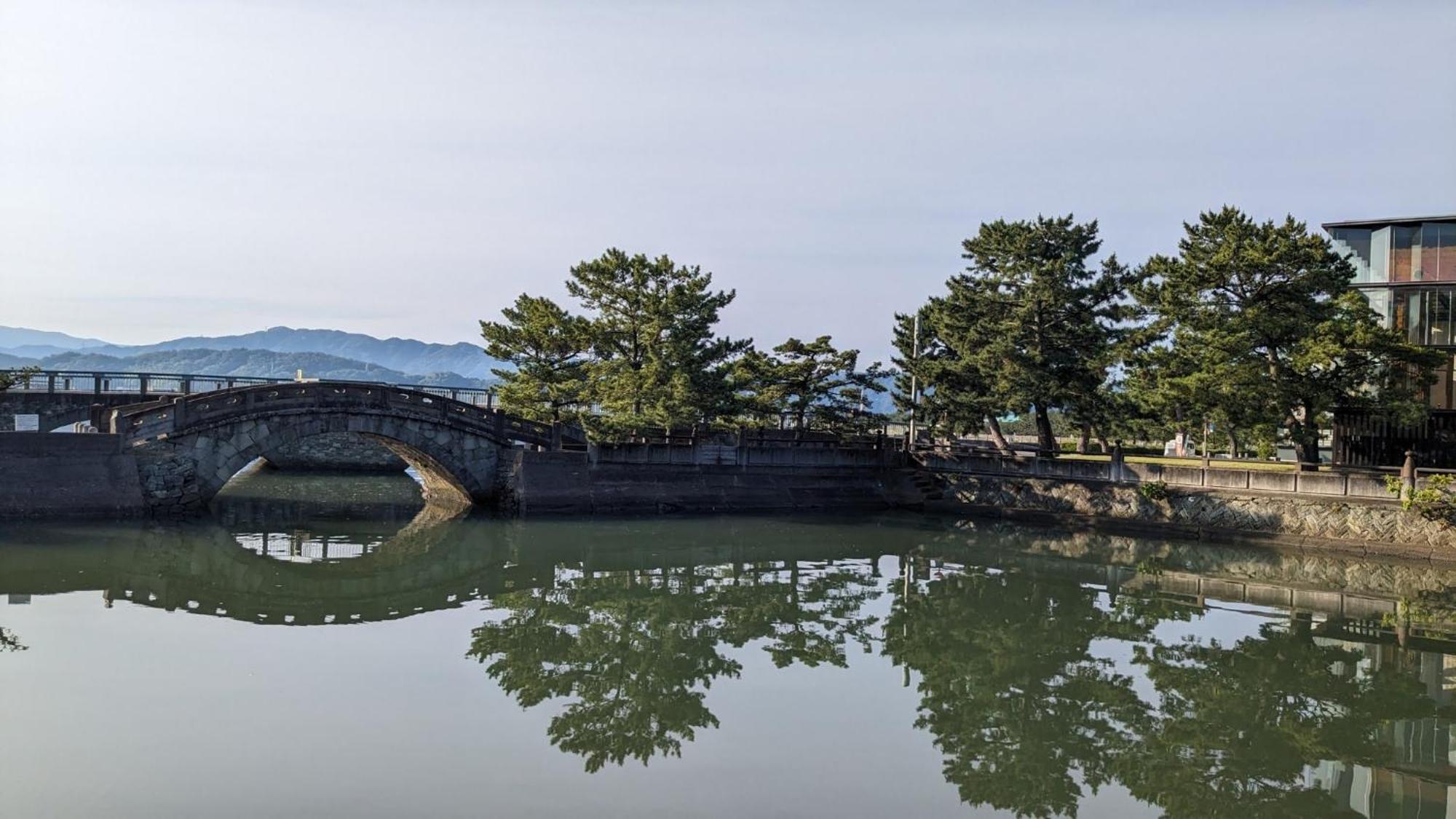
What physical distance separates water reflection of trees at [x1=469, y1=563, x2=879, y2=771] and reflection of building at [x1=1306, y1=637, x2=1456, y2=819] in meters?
7.40

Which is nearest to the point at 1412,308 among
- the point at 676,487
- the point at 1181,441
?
the point at 1181,441

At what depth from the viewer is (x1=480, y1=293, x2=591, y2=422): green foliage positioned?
38.7m

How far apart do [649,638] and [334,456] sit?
37.1m

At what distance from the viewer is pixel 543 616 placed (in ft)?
67.7

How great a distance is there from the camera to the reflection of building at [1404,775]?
12320 millimetres

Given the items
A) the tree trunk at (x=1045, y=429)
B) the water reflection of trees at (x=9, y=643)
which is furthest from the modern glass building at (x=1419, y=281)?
the water reflection of trees at (x=9, y=643)

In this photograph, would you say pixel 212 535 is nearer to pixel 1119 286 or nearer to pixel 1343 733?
pixel 1343 733

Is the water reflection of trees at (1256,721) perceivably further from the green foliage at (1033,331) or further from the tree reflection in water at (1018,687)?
the green foliage at (1033,331)

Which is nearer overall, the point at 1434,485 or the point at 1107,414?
the point at 1434,485

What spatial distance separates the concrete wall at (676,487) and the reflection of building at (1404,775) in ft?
80.7

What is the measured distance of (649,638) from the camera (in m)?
19.2

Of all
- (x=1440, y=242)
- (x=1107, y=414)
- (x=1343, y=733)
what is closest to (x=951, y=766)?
(x=1343, y=733)

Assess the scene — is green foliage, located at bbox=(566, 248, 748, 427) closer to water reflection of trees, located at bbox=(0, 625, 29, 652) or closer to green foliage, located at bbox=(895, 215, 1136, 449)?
green foliage, located at bbox=(895, 215, 1136, 449)

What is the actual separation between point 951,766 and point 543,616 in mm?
10001
